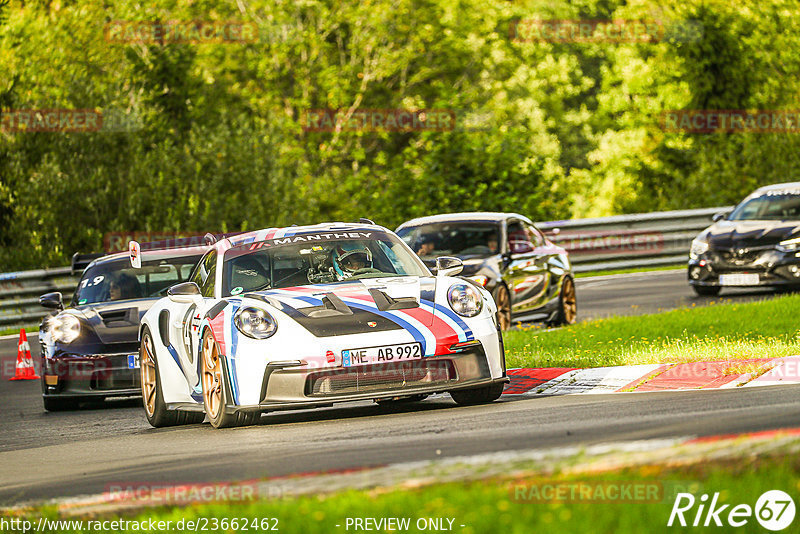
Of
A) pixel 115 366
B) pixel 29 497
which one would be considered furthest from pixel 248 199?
pixel 29 497

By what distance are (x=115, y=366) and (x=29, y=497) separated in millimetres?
5591

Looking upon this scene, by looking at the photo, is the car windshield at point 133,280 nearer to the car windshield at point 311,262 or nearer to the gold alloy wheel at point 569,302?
the car windshield at point 311,262

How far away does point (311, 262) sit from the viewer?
34.9ft

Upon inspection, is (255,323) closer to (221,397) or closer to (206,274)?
(221,397)

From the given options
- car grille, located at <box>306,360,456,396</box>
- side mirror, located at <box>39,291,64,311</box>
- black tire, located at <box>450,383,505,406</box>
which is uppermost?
side mirror, located at <box>39,291,64,311</box>

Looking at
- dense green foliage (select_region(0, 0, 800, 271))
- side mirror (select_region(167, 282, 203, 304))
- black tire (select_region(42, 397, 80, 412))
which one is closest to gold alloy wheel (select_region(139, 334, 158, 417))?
side mirror (select_region(167, 282, 203, 304))

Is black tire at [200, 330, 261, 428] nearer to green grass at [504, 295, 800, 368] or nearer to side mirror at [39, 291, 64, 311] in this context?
green grass at [504, 295, 800, 368]

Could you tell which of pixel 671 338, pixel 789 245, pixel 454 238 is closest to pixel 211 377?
pixel 671 338

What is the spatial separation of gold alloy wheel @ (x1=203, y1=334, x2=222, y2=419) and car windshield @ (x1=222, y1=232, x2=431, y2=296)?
1.94 feet

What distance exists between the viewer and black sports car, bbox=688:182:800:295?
59.5 ft

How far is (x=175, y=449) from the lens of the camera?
8789 mm

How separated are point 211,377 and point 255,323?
0.67m

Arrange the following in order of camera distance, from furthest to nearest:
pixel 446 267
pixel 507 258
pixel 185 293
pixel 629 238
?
pixel 629 238
pixel 507 258
pixel 446 267
pixel 185 293

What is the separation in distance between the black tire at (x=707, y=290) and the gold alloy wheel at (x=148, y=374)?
9.97 metres
